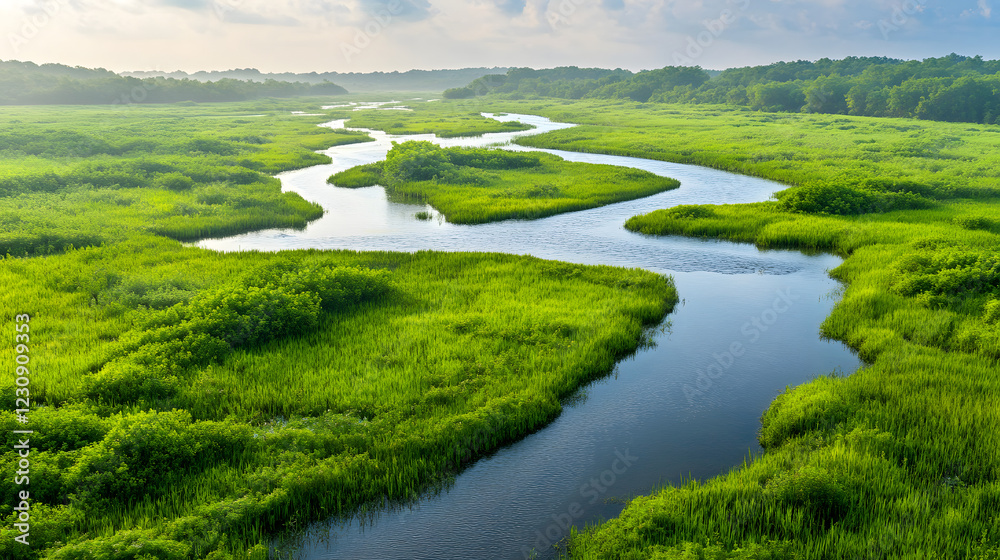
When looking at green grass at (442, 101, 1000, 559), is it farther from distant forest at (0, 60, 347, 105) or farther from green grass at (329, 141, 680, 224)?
distant forest at (0, 60, 347, 105)

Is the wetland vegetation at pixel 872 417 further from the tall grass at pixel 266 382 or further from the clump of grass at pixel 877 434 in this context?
the tall grass at pixel 266 382

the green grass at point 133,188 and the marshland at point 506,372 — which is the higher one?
the green grass at point 133,188

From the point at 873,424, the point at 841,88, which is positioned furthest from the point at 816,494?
the point at 841,88

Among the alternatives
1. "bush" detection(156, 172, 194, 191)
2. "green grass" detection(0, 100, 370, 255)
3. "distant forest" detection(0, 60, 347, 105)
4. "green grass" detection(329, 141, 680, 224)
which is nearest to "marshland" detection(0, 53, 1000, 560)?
"green grass" detection(0, 100, 370, 255)

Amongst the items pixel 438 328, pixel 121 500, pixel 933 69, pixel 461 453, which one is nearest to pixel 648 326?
pixel 438 328

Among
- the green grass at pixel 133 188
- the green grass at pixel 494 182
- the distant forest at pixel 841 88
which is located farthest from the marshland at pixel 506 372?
the distant forest at pixel 841 88

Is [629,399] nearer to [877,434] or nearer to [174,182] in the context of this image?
[877,434]

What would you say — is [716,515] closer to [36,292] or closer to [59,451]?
[59,451]
